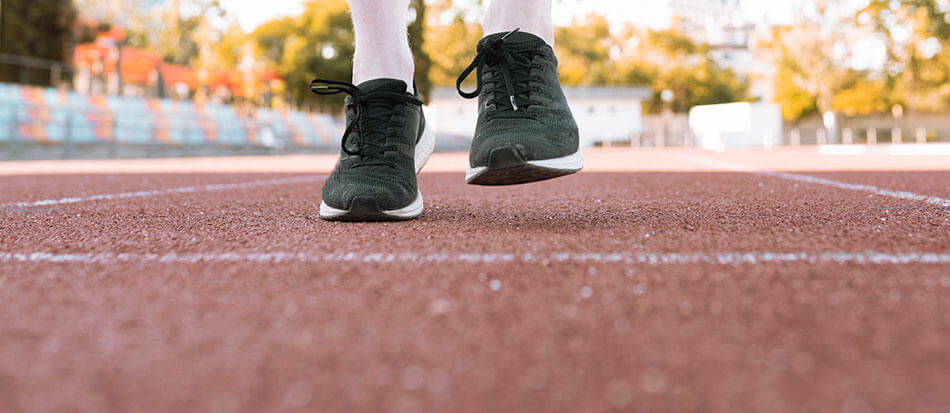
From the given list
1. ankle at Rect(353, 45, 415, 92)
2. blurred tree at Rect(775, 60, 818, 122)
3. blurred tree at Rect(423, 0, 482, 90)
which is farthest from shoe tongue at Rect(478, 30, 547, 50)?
blurred tree at Rect(423, 0, 482, 90)

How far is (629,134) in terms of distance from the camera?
103 feet

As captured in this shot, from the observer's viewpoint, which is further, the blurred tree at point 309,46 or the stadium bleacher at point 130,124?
the blurred tree at point 309,46

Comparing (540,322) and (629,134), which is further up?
(629,134)

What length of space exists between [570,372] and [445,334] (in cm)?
14

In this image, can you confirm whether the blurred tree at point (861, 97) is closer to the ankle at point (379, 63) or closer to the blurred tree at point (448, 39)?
the blurred tree at point (448, 39)

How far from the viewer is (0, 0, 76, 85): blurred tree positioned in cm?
1223

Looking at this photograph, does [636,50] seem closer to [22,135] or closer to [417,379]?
[22,135]

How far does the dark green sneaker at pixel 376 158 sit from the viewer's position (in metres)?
1.48

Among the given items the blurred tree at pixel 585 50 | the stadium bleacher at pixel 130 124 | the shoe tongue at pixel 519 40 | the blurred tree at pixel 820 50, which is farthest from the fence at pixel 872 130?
the shoe tongue at pixel 519 40

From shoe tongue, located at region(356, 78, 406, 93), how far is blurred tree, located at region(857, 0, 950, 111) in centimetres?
2685

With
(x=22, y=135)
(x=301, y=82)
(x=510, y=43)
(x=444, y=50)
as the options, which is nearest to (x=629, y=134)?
(x=444, y=50)

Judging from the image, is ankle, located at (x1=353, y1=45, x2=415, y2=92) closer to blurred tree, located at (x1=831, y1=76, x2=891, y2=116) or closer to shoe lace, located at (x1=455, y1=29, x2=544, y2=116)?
shoe lace, located at (x1=455, y1=29, x2=544, y2=116)

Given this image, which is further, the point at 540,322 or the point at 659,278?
the point at 659,278

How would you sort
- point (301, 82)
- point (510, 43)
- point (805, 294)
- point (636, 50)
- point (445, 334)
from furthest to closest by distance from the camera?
point (636, 50) → point (301, 82) → point (510, 43) → point (805, 294) → point (445, 334)
